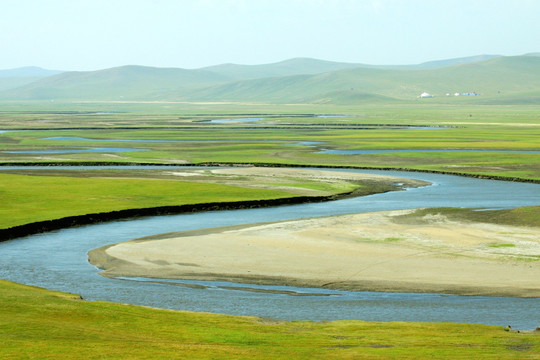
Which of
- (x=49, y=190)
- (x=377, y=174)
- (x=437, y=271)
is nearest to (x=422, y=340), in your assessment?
(x=437, y=271)

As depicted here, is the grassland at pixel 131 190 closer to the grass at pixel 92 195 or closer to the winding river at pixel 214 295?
the grass at pixel 92 195

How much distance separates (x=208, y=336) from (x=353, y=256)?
16.1 m

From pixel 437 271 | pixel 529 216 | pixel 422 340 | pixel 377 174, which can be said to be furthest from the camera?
pixel 377 174

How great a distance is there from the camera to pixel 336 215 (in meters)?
51.5

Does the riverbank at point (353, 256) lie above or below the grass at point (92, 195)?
below

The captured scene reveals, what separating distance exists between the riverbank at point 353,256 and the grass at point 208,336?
23.7ft

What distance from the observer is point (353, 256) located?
39.1 m

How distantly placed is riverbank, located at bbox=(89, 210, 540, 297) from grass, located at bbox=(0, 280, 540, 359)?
7235 millimetres

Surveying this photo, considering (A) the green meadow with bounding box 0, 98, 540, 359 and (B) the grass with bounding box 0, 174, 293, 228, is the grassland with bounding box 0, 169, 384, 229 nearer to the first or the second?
(B) the grass with bounding box 0, 174, 293, 228

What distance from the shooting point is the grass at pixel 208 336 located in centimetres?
2144

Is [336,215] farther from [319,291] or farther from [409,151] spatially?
[409,151]

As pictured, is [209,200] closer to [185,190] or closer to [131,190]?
[185,190]

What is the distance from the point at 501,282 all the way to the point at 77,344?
18.7m

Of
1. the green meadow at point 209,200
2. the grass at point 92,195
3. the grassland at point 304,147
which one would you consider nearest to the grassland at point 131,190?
the grass at point 92,195
